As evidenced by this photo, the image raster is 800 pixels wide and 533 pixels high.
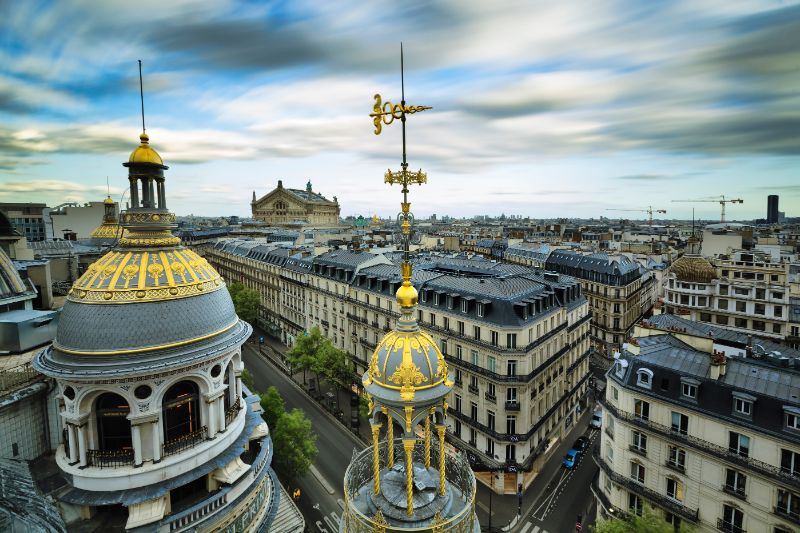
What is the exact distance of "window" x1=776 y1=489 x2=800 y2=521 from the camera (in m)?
26.2

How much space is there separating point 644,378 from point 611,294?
162 ft

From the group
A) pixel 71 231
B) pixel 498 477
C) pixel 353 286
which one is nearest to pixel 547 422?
pixel 498 477

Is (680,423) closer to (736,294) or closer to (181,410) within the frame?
(181,410)

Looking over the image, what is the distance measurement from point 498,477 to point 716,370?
22665 millimetres

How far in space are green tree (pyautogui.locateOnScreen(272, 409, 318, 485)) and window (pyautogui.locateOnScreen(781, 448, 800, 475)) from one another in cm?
3483

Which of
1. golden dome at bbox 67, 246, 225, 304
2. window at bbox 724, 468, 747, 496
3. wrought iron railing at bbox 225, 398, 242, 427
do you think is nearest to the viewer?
golden dome at bbox 67, 246, 225, 304

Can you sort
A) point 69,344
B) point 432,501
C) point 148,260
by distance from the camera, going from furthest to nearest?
point 148,260, point 69,344, point 432,501

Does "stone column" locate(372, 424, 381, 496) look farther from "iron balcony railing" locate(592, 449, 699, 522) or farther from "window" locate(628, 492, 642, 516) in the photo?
"window" locate(628, 492, 642, 516)

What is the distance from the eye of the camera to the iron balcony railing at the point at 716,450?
87.4 ft

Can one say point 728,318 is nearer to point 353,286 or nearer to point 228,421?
point 353,286

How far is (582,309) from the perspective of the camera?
55844mm

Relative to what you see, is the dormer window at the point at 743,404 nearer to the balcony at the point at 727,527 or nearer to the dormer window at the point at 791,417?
the dormer window at the point at 791,417

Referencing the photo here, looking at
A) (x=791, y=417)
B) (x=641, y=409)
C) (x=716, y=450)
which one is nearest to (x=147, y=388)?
(x=641, y=409)

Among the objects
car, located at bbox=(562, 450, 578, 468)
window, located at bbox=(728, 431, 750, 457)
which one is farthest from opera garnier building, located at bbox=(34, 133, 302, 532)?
car, located at bbox=(562, 450, 578, 468)
